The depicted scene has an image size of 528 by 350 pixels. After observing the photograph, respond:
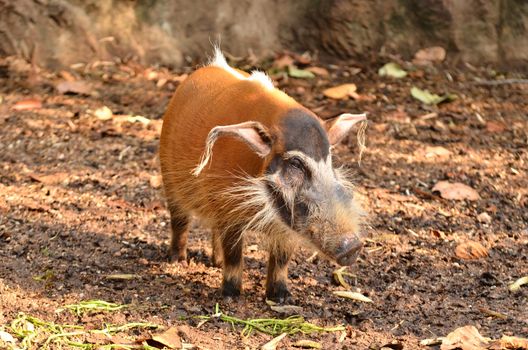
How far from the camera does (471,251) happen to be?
540cm

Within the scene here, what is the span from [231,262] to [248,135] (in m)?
0.75

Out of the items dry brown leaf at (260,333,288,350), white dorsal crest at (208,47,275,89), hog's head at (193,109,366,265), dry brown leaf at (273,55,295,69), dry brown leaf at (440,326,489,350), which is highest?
white dorsal crest at (208,47,275,89)

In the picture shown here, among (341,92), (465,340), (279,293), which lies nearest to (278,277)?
(279,293)

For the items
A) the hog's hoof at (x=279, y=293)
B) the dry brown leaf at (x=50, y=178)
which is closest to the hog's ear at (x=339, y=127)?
the hog's hoof at (x=279, y=293)

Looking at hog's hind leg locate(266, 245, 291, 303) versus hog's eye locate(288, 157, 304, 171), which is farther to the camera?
hog's hind leg locate(266, 245, 291, 303)

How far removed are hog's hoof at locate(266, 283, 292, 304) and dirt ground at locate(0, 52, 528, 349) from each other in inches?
2.0

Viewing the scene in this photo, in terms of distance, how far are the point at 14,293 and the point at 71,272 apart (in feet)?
1.48

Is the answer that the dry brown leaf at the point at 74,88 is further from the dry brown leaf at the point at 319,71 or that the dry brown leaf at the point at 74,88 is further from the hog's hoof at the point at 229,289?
the hog's hoof at the point at 229,289

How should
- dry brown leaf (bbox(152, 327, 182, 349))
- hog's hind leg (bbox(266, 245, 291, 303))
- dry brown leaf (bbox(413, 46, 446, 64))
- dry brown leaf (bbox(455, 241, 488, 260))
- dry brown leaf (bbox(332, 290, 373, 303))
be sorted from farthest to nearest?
dry brown leaf (bbox(413, 46, 446, 64)) < dry brown leaf (bbox(455, 241, 488, 260)) < dry brown leaf (bbox(332, 290, 373, 303)) < hog's hind leg (bbox(266, 245, 291, 303)) < dry brown leaf (bbox(152, 327, 182, 349))

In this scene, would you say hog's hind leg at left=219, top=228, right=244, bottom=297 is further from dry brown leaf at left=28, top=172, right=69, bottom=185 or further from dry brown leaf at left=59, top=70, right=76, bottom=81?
dry brown leaf at left=59, top=70, right=76, bottom=81

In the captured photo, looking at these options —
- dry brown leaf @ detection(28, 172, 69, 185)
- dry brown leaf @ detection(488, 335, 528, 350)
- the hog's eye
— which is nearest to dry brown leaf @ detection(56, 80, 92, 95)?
dry brown leaf @ detection(28, 172, 69, 185)

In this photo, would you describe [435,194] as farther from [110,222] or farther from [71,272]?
[71,272]

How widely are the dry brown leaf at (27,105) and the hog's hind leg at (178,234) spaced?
8.35 feet

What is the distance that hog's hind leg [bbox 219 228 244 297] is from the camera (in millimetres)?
4605
